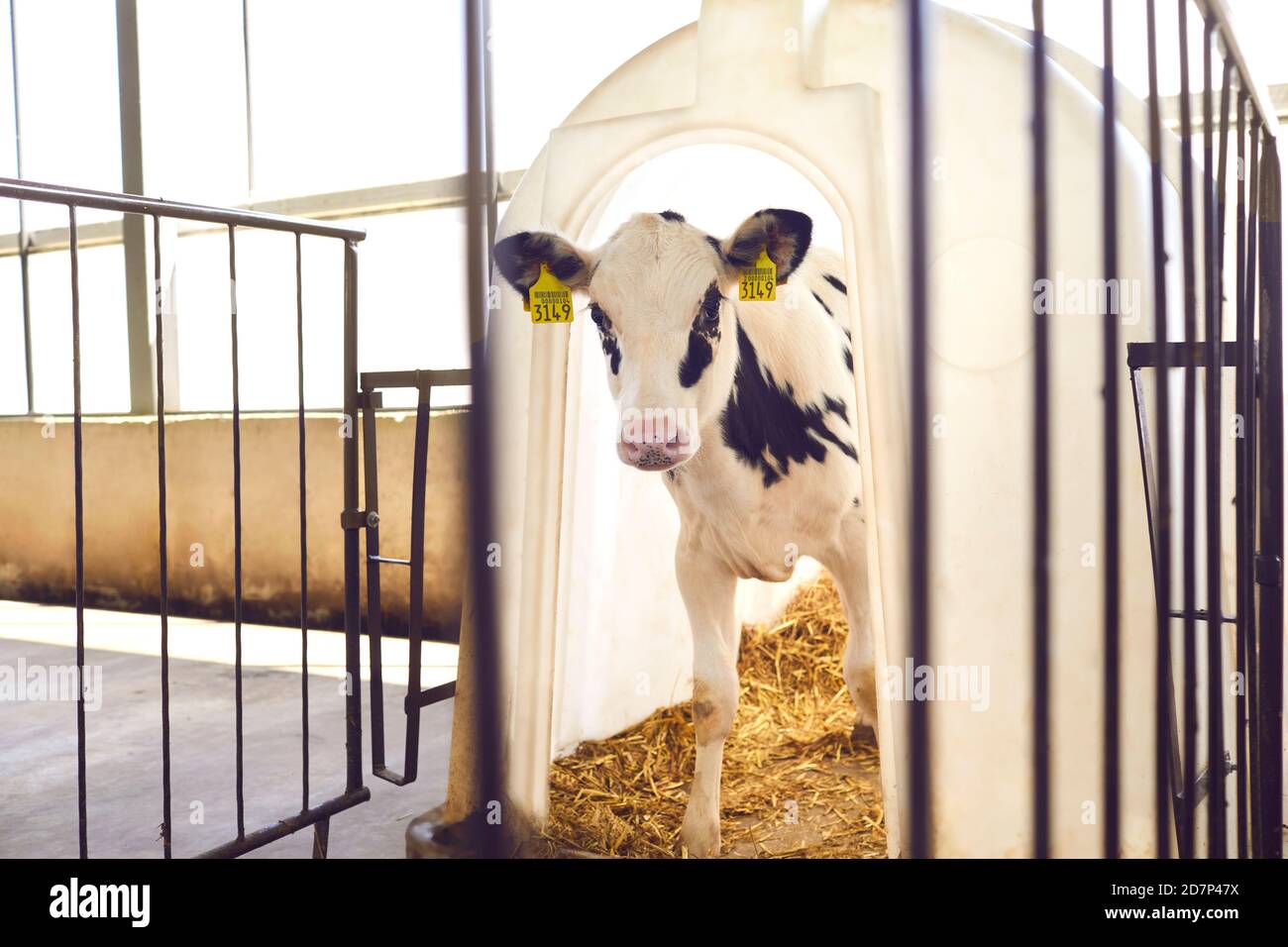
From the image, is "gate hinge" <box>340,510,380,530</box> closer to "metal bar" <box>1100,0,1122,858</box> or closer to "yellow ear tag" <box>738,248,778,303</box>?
"yellow ear tag" <box>738,248,778,303</box>

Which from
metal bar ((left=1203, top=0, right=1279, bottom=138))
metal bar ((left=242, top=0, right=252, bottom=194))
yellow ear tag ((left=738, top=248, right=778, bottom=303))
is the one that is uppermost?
metal bar ((left=242, top=0, right=252, bottom=194))

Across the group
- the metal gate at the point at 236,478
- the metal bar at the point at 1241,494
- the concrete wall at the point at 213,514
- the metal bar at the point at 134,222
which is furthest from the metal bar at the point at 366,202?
the metal bar at the point at 1241,494

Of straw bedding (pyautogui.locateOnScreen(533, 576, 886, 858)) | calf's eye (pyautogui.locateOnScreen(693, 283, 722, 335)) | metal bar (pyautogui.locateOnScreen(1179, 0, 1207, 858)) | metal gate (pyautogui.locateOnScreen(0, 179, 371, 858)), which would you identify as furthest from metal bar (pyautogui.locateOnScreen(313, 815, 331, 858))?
metal bar (pyautogui.locateOnScreen(1179, 0, 1207, 858))

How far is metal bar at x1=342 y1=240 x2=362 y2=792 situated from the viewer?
268 centimetres

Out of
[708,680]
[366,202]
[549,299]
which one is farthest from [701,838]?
[366,202]

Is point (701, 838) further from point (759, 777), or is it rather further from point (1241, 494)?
point (1241, 494)

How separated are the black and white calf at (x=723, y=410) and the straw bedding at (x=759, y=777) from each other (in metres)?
0.18

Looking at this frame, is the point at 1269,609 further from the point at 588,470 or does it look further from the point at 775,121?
the point at 588,470

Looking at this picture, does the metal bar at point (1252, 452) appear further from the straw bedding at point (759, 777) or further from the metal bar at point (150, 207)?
the metal bar at point (150, 207)

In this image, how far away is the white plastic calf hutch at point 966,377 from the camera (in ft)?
6.31

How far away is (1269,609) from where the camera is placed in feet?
5.84

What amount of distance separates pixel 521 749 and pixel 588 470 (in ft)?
2.67

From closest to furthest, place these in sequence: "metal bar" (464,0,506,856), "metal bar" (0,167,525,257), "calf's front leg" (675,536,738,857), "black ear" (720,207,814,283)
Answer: "metal bar" (464,0,506,856) < "black ear" (720,207,814,283) < "calf's front leg" (675,536,738,857) < "metal bar" (0,167,525,257)

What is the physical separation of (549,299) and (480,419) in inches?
19.8
